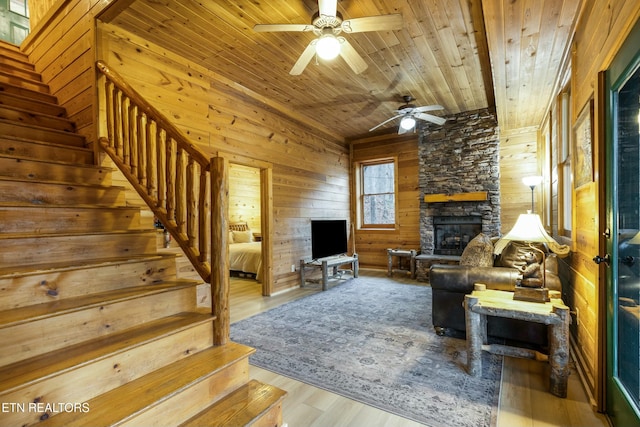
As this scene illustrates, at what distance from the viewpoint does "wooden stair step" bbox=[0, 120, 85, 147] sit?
2520mm

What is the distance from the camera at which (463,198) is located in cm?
555

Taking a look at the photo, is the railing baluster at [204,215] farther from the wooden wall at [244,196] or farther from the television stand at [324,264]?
the wooden wall at [244,196]

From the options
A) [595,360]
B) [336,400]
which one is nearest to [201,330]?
[336,400]

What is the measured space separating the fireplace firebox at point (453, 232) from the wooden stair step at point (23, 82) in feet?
19.8

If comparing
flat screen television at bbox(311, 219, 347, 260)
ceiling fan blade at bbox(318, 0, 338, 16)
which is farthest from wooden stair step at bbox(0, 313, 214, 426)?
flat screen television at bbox(311, 219, 347, 260)

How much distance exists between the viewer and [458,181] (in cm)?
571

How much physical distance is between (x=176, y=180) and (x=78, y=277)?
82 cm

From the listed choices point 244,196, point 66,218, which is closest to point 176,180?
point 66,218

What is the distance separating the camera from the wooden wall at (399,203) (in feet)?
21.0

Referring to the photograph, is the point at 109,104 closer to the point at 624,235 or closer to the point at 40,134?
the point at 40,134

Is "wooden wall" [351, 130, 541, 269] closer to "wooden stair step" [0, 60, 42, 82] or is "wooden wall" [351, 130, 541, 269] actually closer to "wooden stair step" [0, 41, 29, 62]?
"wooden stair step" [0, 60, 42, 82]

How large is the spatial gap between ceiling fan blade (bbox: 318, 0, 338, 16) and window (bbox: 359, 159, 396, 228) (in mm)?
4632

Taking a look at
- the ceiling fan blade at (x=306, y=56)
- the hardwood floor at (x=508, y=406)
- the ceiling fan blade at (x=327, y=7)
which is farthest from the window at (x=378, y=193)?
the ceiling fan blade at (x=327, y=7)

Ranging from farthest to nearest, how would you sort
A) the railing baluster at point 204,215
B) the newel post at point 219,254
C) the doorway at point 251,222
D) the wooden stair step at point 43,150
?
1. the doorway at point 251,222
2. the wooden stair step at point 43,150
3. the railing baluster at point 204,215
4. the newel post at point 219,254
